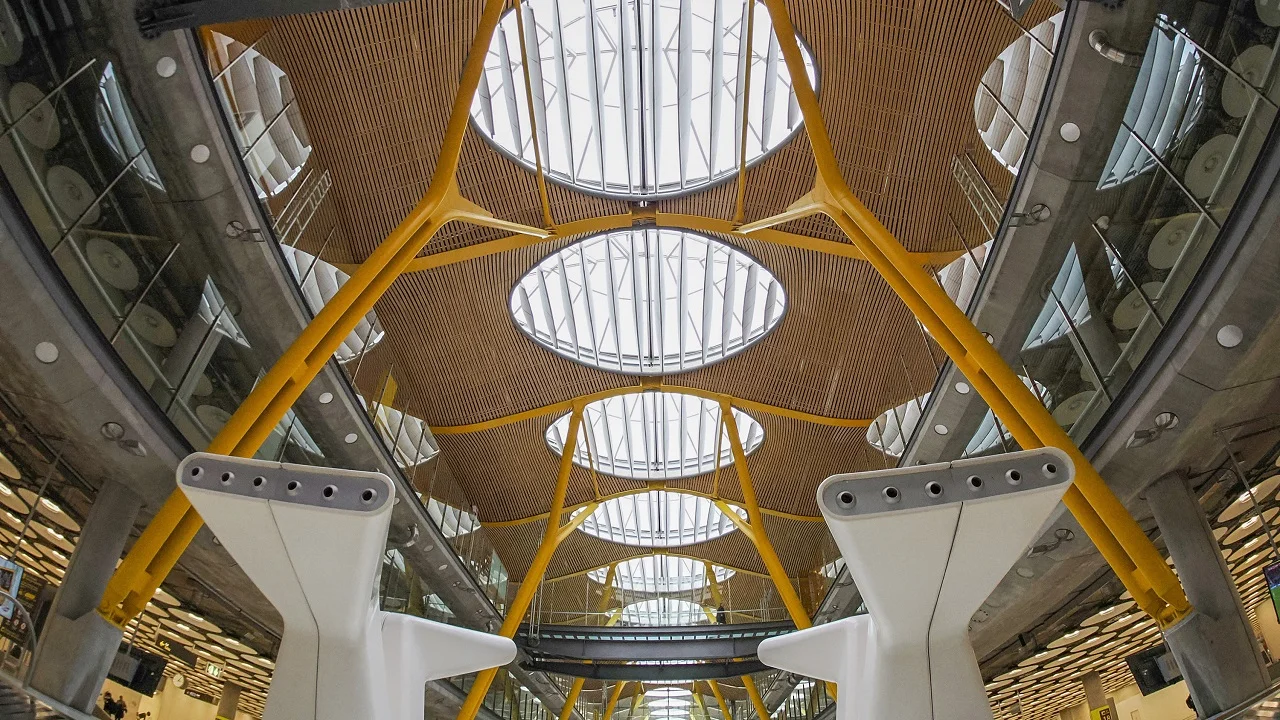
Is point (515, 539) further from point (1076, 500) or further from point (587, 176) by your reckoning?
point (1076, 500)

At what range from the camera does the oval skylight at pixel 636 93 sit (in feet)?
75.6

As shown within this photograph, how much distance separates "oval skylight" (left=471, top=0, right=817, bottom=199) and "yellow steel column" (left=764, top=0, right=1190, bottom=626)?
6.95 meters

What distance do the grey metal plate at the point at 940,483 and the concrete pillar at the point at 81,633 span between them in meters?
11.3

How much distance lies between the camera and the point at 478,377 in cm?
3034

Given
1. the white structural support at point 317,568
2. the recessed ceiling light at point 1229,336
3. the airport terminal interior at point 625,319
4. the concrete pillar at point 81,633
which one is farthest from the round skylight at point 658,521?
the white structural support at point 317,568

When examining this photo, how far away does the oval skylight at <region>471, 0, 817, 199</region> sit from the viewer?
23047 mm

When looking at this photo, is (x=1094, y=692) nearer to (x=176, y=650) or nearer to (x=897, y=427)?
(x=897, y=427)

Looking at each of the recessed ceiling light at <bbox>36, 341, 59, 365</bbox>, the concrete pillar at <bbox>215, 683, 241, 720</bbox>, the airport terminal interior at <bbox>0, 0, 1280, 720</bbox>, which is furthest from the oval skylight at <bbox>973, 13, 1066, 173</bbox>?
the concrete pillar at <bbox>215, 683, 241, 720</bbox>

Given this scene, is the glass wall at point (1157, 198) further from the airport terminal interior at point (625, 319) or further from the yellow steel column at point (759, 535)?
the yellow steel column at point (759, 535)

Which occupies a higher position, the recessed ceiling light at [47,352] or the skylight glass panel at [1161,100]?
the skylight glass panel at [1161,100]

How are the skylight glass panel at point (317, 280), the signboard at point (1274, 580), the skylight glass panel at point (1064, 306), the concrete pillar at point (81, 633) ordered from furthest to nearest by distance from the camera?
1. the skylight glass panel at point (317, 280)
2. the skylight glass panel at point (1064, 306)
3. the signboard at point (1274, 580)
4. the concrete pillar at point (81, 633)

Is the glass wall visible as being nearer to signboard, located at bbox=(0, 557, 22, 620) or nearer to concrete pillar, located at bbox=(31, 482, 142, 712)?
concrete pillar, located at bbox=(31, 482, 142, 712)

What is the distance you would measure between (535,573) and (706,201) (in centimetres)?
1327

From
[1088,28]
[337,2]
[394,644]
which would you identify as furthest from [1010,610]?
[337,2]
